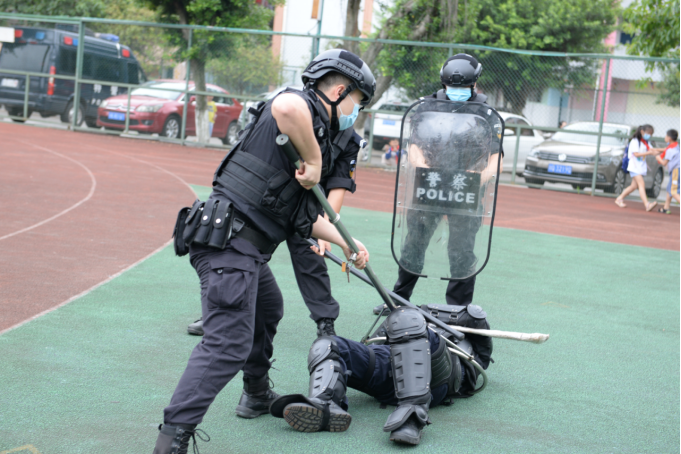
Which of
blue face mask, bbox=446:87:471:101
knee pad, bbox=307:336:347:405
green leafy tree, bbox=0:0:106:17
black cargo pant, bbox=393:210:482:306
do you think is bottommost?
knee pad, bbox=307:336:347:405

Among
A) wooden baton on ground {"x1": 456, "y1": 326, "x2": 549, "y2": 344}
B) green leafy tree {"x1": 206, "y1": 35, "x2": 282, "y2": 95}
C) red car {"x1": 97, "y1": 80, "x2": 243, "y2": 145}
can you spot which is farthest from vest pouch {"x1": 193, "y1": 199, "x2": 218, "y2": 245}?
red car {"x1": 97, "y1": 80, "x2": 243, "y2": 145}

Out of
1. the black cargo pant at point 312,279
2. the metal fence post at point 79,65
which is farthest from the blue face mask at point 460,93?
the metal fence post at point 79,65

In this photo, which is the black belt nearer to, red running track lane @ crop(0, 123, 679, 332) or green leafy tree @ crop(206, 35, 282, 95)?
red running track lane @ crop(0, 123, 679, 332)

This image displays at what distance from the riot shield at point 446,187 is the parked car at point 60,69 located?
15.4 m

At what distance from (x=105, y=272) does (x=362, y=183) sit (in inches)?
355

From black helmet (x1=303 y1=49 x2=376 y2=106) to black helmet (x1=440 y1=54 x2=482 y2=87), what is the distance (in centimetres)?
161

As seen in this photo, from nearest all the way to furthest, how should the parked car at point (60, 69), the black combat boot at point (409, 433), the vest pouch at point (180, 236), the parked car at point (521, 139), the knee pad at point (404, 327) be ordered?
the vest pouch at point (180, 236)
the black combat boot at point (409, 433)
the knee pad at point (404, 327)
the parked car at point (521, 139)
the parked car at point (60, 69)

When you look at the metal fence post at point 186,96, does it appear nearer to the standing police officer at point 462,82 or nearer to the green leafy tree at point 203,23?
the green leafy tree at point 203,23

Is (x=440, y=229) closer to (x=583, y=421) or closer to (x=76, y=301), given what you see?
(x=583, y=421)

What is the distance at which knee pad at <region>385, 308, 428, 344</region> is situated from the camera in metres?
3.24

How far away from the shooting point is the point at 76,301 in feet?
16.2

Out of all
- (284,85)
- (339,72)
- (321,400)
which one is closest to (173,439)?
(321,400)

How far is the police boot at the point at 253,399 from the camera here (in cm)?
331

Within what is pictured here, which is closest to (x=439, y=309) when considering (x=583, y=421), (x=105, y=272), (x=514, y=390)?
(x=514, y=390)
